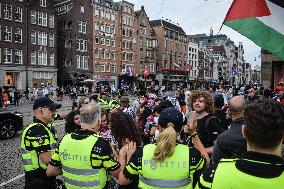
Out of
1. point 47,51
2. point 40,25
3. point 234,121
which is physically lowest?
point 234,121

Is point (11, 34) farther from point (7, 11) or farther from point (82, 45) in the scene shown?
point (82, 45)

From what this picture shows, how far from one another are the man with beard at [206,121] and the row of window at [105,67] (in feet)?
176

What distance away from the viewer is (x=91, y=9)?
5769 centimetres

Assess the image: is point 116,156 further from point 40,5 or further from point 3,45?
point 40,5

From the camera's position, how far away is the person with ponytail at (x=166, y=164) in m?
2.98

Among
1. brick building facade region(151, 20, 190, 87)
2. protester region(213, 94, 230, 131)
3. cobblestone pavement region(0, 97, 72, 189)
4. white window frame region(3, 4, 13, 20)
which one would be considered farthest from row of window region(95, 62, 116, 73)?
protester region(213, 94, 230, 131)

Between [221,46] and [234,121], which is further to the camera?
[221,46]

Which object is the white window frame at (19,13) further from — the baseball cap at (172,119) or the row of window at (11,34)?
the baseball cap at (172,119)

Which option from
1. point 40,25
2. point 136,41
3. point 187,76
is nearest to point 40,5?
point 40,25

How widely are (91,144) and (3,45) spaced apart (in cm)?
4616

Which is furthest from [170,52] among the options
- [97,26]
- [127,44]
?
[97,26]

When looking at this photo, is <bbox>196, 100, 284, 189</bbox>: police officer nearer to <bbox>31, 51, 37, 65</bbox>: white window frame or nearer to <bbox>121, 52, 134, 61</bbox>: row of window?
<bbox>31, 51, 37, 65</bbox>: white window frame

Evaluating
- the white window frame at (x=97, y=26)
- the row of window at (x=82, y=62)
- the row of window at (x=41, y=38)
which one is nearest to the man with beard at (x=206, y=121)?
the row of window at (x=41, y=38)

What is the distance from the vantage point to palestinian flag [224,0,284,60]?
412 centimetres
